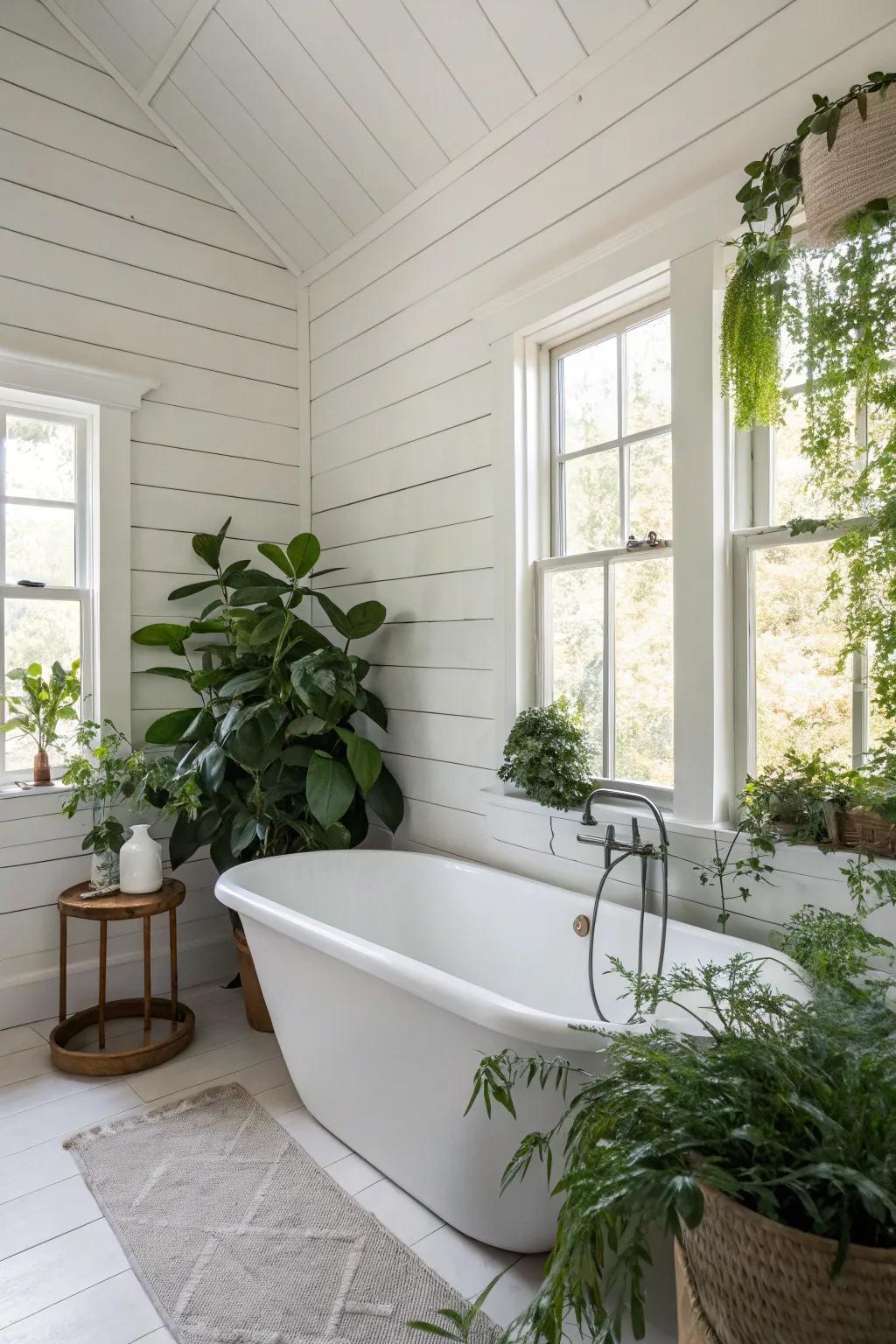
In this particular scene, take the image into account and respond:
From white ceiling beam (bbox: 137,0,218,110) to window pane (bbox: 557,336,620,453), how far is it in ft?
5.51

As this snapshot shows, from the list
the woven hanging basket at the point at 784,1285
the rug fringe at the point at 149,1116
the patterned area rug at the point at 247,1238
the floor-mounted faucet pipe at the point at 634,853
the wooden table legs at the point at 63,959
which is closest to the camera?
the woven hanging basket at the point at 784,1285

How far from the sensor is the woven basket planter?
68.9 inches

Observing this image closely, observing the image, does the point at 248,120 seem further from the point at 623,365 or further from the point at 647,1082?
the point at 647,1082

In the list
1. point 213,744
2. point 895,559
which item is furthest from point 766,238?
point 213,744

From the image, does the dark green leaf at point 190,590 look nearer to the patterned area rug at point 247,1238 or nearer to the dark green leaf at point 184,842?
the dark green leaf at point 184,842

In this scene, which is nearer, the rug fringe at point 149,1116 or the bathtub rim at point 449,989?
the bathtub rim at point 449,989

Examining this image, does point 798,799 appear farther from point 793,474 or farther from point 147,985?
point 147,985

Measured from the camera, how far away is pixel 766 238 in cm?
173

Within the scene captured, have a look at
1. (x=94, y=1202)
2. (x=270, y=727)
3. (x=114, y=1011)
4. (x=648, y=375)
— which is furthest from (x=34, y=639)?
(x=648, y=375)

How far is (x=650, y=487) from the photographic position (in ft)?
7.97

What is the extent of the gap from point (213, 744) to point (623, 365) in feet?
5.89

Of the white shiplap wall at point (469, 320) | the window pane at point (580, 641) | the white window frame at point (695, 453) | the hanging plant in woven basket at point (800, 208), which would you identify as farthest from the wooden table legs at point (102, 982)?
the hanging plant in woven basket at point (800, 208)

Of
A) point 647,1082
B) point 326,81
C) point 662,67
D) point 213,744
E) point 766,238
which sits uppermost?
point 326,81

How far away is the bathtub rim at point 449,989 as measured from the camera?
1470 mm
